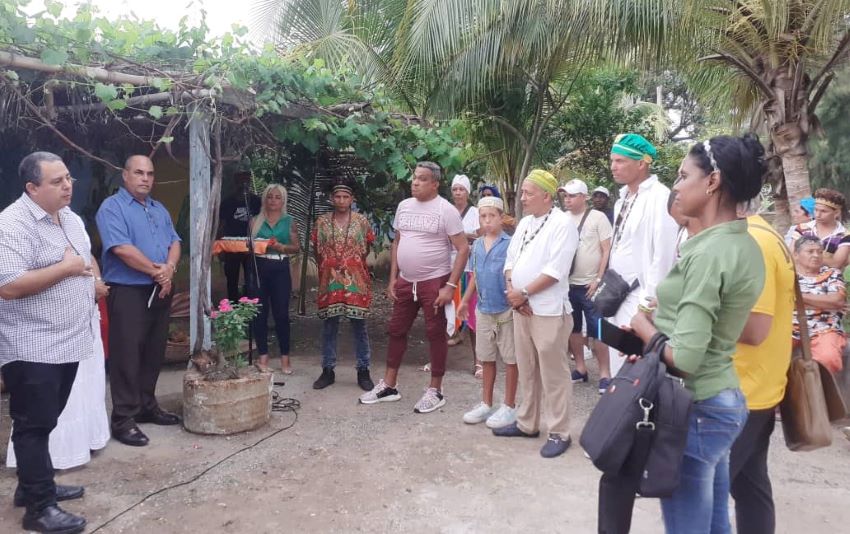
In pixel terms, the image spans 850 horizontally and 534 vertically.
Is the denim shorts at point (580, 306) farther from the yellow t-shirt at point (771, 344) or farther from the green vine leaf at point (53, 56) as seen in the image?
the green vine leaf at point (53, 56)

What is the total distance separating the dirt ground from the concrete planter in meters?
0.08

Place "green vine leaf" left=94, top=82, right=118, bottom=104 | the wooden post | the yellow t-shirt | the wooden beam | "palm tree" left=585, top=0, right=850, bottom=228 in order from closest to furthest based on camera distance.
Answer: the yellow t-shirt → the wooden beam → "green vine leaf" left=94, top=82, right=118, bottom=104 → the wooden post → "palm tree" left=585, top=0, right=850, bottom=228

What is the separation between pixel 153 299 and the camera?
4.39 metres

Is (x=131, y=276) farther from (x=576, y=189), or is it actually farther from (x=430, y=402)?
(x=576, y=189)

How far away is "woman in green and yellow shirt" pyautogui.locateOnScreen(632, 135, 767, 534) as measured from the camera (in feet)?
6.32

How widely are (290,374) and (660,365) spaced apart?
4.67 metres

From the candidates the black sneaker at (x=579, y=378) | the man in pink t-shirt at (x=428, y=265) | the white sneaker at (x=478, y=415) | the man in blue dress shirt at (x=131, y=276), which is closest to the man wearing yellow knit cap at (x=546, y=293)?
the white sneaker at (x=478, y=415)

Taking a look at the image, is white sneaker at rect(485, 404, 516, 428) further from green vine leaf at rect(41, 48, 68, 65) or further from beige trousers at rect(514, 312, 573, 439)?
green vine leaf at rect(41, 48, 68, 65)

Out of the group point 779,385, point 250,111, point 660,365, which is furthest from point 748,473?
point 250,111

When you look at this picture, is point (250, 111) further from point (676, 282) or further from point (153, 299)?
point (676, 282)

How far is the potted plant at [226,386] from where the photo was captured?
4430mm

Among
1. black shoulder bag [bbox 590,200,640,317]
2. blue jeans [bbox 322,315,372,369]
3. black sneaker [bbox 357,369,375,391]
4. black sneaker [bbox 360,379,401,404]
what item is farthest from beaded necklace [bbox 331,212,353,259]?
black shoulder bag [bbox 590,200,640,317]

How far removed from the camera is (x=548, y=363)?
4.18 meters

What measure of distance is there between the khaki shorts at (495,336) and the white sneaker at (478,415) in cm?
37
